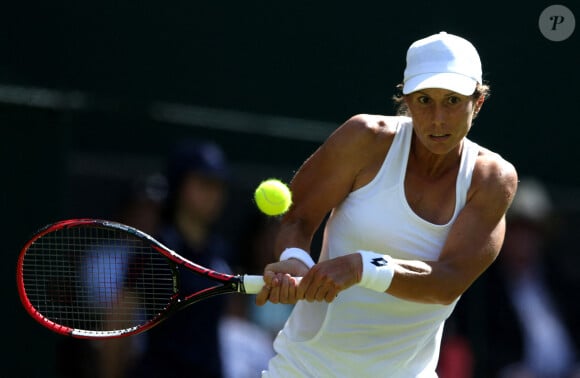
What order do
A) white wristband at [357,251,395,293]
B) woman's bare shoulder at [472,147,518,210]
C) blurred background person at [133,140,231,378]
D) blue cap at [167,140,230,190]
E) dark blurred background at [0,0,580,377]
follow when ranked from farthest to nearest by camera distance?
1. dark blurred background at [0,0,580,377]
2. blue cap at [167,140,230,190]
3. blurred background person at [133,140,231,378]
4. woman's bare shoulder at [472,147,518,210]
5. white wristband at [357,251,395,293]

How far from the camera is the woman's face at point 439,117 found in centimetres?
301

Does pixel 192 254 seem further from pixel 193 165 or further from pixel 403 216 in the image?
pixel 403 216

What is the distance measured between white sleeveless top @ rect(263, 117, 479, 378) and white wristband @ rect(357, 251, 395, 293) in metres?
0.22

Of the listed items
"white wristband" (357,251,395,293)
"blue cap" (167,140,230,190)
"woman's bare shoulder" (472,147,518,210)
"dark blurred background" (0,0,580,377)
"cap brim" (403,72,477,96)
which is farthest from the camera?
"dark blurred background" (0,0,580,377)

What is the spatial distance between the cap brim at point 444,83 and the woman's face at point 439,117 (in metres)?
0.02

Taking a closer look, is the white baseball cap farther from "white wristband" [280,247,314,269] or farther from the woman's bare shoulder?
"white wristband" [280,247,314,269]

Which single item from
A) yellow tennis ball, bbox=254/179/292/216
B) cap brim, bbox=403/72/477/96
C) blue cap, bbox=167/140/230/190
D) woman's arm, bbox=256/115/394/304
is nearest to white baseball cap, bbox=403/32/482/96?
cap brim, bbox=403/72/477/96

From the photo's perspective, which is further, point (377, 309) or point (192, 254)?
point (192, 254)

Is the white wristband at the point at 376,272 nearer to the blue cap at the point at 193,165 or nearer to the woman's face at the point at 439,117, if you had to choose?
the woman's face at the point at 439,117

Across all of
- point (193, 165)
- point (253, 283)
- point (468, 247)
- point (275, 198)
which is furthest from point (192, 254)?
point (468, 247)

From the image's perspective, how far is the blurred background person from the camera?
429cm

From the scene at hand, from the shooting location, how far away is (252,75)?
216 inches

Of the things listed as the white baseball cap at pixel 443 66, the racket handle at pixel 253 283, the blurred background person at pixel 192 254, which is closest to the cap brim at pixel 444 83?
the white baseball cap at pixel 443 66

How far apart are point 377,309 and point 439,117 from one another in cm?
55
